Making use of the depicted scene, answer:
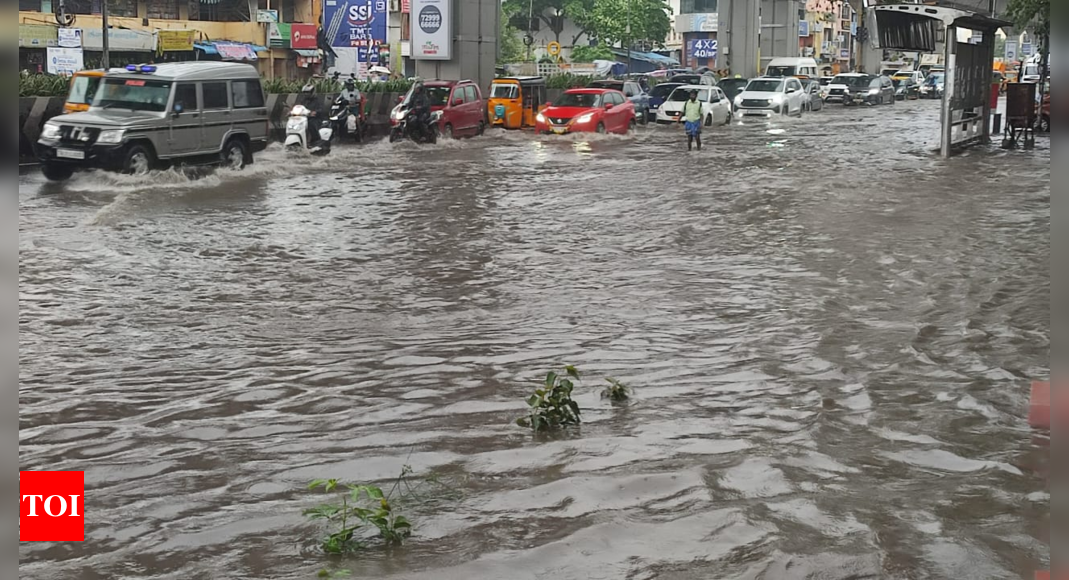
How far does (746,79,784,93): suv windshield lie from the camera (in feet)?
132

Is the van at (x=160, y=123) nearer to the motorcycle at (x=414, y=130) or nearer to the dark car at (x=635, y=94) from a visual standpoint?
the motorcycle at (x=414, y=130)

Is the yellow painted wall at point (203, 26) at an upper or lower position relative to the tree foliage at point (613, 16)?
lower

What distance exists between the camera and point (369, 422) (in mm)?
6516

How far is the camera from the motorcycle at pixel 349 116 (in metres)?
25.3

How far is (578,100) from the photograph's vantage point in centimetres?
2980

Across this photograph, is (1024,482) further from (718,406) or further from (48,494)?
(48,494)

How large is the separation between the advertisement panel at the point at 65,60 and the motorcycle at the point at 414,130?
40.6ft

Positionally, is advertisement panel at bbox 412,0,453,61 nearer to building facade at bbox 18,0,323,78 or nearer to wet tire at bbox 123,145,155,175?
building facade at bbox 18,0,323,78

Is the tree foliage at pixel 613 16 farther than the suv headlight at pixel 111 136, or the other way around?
the tree foliage at pixel 613 16

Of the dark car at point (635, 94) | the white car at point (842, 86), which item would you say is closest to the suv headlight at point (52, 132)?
the dark car at point (635, 94)

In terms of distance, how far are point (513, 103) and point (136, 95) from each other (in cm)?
1454

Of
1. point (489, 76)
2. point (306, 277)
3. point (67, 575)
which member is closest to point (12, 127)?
point (67, 575)

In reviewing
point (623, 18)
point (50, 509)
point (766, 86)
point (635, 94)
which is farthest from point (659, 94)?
point (623, 18)

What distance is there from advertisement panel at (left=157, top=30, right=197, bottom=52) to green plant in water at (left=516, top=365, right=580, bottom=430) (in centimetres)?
3760
